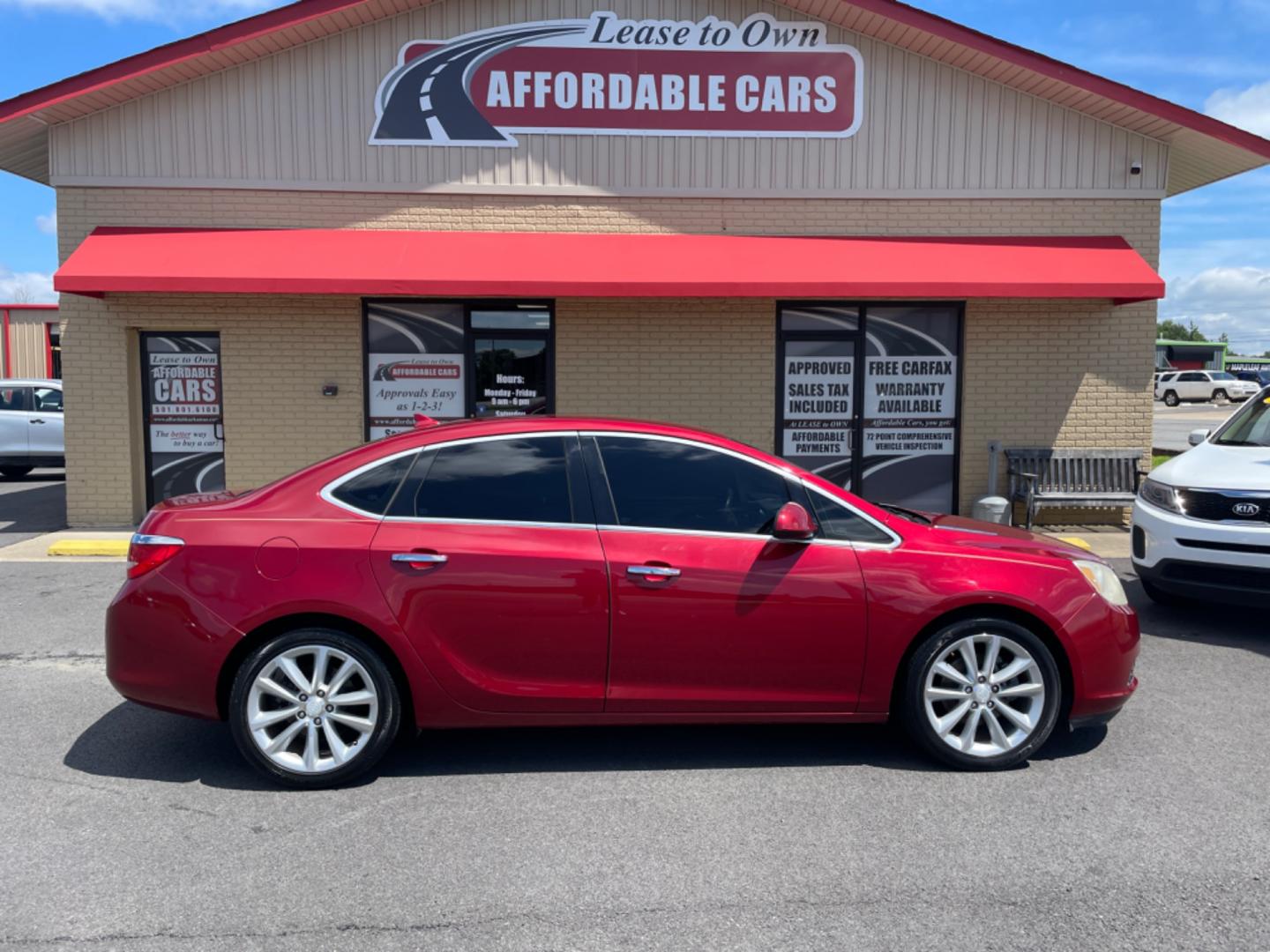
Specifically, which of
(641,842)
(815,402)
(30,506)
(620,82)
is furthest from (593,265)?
(30,506)

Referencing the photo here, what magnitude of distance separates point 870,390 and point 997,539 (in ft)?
22.2

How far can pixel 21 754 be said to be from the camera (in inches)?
181

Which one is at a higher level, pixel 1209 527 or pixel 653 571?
pixel 653 571

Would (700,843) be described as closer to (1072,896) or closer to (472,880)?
(472,880)

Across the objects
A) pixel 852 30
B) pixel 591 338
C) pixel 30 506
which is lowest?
pixel 30 506

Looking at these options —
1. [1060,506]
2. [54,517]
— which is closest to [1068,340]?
[1060,506]

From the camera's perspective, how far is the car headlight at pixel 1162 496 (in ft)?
22.3

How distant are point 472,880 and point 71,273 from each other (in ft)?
28.0

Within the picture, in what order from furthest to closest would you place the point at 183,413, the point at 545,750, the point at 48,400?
the point at 48,400 → the point at 183,413 → the point at 545,750

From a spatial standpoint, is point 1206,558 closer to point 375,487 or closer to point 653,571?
point 653,571

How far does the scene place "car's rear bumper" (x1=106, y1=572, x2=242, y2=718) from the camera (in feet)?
13.5

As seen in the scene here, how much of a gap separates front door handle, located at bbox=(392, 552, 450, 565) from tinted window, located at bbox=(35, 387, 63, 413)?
50.7ft

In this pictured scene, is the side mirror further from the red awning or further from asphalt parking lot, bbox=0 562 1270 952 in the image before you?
the red awning

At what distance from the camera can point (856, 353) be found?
36.5 ft
